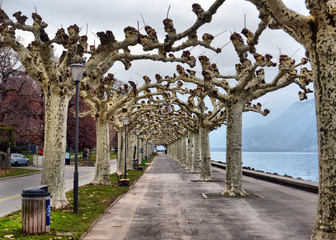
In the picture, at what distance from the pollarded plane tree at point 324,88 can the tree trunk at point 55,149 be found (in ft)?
27.1

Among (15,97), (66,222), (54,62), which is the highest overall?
(15,97)

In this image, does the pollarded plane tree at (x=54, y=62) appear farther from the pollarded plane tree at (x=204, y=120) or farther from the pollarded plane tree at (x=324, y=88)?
the pollarded plane tree at (x=204, y=120)

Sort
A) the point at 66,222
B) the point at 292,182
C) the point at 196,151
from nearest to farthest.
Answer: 1. the point at 66,222
2. the point at 292,182
3. the point at 196,151

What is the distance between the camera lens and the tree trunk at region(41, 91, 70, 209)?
12539 millimetres

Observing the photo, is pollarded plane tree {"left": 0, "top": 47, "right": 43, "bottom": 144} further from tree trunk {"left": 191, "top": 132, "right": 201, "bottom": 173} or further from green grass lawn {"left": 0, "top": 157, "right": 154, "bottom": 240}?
green grass lawn {"left": 0, "top": 157, "right": 154, "bottom": 240}

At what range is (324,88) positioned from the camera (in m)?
6.93

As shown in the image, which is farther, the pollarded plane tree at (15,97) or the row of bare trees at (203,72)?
the pollarded plane tree at (15,97)

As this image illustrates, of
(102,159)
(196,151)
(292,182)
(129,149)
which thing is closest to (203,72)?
(102,159)

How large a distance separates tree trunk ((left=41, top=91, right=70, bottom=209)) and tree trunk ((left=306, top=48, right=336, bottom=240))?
28.1ft

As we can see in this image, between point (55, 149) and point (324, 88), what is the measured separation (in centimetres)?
893

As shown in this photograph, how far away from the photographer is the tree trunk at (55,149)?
41.1ft

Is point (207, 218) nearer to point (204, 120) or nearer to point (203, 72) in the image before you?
point (203, 72)

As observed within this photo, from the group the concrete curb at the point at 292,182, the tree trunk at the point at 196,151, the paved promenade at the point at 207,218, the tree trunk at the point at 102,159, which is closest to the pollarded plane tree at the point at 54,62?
the paved promenade at the point at 207,218

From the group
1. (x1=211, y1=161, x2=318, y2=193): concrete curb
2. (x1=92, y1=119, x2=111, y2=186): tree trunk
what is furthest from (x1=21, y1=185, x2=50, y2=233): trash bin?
(x1=211, y1=161, x2=318, y2=193): concrete curb
